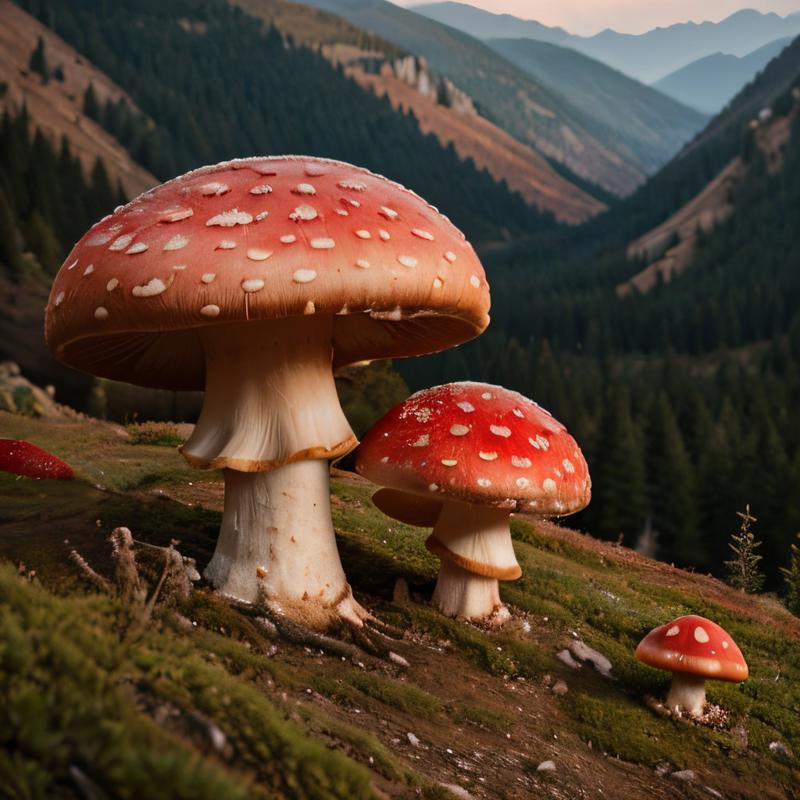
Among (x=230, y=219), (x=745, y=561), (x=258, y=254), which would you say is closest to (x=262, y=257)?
(x=258, y=254)

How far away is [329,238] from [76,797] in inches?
131

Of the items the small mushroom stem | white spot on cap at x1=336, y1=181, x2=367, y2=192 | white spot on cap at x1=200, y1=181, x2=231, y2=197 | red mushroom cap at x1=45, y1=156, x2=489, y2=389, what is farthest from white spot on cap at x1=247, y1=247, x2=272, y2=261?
the small mushroom stem

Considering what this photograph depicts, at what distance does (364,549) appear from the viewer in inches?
316

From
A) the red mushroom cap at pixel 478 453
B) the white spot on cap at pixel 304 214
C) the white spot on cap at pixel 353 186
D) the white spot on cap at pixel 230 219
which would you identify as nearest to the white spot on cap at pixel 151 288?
the white spot on cap at pixel 230 219

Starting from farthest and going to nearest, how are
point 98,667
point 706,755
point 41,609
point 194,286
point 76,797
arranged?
point 706,755 → point 194,286 → point 41,609 → point 98,667 → point 76,797

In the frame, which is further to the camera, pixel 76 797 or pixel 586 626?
pixel 586 626

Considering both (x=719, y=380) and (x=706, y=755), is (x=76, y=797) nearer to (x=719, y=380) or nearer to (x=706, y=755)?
(x=706, y=755)

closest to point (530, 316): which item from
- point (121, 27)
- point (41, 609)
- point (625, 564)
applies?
point (121, 27)

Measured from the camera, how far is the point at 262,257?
4461mm

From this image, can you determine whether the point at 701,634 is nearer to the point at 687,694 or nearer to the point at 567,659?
the point at 687,694

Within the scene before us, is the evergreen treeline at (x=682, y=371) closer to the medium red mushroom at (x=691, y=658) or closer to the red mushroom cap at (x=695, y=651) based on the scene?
the medium red mushroom at (x=691, y=658)

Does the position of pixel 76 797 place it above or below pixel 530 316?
above

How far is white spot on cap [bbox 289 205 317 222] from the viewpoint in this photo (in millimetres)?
4695

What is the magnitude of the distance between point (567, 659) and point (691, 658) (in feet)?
3.47
